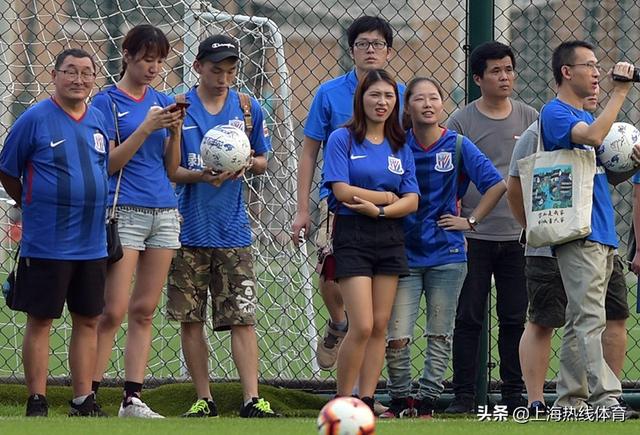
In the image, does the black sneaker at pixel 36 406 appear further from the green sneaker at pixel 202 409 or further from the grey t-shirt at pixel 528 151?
the grey t-shirt at pixel 528 151

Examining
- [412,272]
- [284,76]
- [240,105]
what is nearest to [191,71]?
[284,76]

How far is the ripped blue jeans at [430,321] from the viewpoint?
8109mm

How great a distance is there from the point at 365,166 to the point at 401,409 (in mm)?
1485

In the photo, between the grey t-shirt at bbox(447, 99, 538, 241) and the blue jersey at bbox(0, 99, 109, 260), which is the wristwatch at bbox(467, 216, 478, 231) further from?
the blue jersey at bbox(0, 99, 109, 260)

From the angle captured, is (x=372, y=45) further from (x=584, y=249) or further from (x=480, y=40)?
(x=584, y=249)

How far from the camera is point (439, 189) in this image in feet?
27.0

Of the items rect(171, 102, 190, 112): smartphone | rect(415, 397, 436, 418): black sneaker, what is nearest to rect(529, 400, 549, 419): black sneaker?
rect(415, 397, 436, 418): black sneaker

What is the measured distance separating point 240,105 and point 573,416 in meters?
2.67

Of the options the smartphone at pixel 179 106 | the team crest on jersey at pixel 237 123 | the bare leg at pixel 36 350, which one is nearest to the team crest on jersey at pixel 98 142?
the smartphone at pixel 179 106

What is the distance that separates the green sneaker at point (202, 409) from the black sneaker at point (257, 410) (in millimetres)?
194

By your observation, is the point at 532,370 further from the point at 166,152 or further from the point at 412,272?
the point at 166,152

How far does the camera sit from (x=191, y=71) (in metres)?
9.69

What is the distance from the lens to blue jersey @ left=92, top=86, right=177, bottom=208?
308 inches

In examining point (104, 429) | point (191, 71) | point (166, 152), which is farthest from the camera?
point (191, 71)
